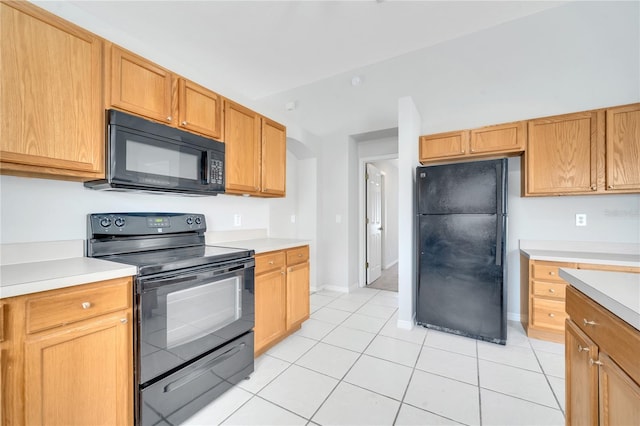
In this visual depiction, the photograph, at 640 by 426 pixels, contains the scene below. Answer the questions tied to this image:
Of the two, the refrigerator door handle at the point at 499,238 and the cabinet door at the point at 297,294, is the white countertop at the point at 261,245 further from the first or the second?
the refrigerator door handle at the point at 499,238

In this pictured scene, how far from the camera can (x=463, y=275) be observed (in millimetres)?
2506

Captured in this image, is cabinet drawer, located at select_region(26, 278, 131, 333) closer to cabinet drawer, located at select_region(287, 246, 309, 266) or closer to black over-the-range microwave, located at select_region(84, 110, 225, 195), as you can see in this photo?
black over-the-range microwave, located at select_region(84, 110, 225, 195)

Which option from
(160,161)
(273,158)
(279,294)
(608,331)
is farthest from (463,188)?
(160,161)

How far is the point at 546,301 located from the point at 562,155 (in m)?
1.40

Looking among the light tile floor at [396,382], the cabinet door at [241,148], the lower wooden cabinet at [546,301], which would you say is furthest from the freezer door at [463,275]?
the cabinet door at [241,148]

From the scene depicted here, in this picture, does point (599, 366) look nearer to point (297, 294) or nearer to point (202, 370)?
point (202, 370)

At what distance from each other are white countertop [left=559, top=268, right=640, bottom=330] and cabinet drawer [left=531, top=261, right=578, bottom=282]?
1477 millimetres

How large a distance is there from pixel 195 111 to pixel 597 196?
12.5ft

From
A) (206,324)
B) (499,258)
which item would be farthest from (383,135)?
(206,324)

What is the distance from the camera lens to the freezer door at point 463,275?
2.37m

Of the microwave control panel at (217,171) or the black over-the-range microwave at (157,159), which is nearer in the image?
the black over-the-range microwave at (157,159)

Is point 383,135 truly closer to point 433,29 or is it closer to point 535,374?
point 433,29

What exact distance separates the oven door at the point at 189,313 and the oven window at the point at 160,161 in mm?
726

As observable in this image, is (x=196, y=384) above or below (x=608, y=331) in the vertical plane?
below
